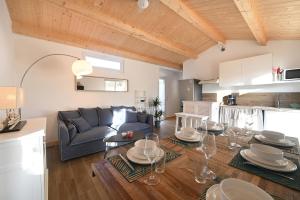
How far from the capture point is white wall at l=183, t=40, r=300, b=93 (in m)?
3.17

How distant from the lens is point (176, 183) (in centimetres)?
66

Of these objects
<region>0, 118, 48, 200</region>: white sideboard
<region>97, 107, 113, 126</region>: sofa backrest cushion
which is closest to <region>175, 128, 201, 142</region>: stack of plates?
<region>0, 118, 48, 200</region>: white sideboard

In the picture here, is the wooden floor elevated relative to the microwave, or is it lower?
lower

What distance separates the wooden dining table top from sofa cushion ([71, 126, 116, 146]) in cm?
204

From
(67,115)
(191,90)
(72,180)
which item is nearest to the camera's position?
(72,180)

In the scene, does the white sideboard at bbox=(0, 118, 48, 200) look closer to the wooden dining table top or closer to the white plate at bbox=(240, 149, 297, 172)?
the wooden dining table top

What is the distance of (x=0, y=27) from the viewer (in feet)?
6.48

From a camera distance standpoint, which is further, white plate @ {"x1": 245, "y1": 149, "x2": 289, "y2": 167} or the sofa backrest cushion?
the sofa backrest cushion

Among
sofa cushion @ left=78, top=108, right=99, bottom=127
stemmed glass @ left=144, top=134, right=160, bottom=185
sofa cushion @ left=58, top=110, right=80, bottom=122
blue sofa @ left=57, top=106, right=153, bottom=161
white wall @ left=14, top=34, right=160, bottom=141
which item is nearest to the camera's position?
stemmed glass @ left=144, top=134, right=160, bottom=185

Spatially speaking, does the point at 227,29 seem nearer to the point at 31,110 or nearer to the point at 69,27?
the point at 69,27

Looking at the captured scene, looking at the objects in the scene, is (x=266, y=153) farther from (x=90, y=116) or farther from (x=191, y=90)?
(x=191, y=90)

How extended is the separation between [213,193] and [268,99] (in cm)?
413

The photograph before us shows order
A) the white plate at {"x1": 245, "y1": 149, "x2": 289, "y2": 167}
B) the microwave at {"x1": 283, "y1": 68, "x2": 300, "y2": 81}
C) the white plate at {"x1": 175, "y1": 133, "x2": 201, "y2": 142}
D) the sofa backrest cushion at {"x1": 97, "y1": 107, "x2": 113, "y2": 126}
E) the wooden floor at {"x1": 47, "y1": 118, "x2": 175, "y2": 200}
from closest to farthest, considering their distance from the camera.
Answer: the white plate at {"x1": 245, "y1": 149, "x2": 289, "y2": 167} → the white plate at {"x1": 175, "y1": 133, "x2": 201, "y2": 142} → the wooden floor at {"x1": 47, "y1": 118, "x2": 175, "y2": 200} → the microwave at {"x1": 283, "y1": 68, "x2": 300, "y2": 81} → the sofa backrest cushion at {"x1": 97, "y1": 107, "x2": 113, "y2": 126}

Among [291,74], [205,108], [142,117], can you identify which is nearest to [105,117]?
[142,117]
